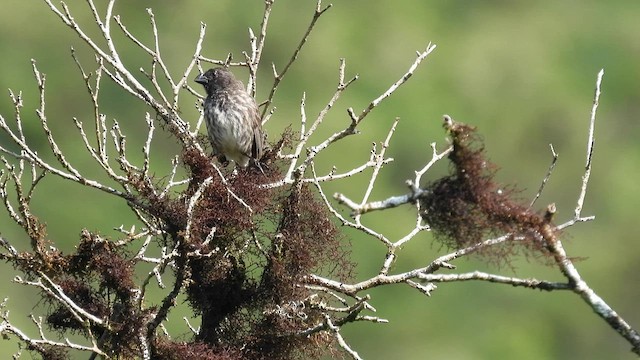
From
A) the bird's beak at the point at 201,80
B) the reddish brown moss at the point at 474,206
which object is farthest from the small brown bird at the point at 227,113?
the reddish brown moss at the point at 474,206

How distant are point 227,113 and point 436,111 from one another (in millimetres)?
16834

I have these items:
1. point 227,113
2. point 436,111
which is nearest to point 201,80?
point 227,113

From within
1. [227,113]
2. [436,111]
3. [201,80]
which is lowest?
[227,113]

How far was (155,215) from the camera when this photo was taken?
4.81 meters

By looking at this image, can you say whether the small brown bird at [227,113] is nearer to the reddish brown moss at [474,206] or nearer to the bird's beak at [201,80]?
the bird's beak at [201,80]

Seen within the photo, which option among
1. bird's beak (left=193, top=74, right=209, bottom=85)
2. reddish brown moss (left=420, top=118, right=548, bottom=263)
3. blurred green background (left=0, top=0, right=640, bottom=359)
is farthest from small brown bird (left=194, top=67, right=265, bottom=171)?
blurred green background (left=0, top=0, right=640, bottom=359)

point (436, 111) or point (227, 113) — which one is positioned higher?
point (436, 111)

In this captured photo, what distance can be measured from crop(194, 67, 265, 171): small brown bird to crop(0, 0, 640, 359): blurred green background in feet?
22.4

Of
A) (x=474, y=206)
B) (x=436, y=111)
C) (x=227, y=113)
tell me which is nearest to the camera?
(x=474, y=206)

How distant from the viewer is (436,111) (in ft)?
78.5

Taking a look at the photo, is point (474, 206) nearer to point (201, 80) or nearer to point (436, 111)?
A: point (201, 80)

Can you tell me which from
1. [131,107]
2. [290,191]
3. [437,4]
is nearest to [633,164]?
[437,4]

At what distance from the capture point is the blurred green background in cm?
1864

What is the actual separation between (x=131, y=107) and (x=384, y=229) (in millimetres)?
4631
